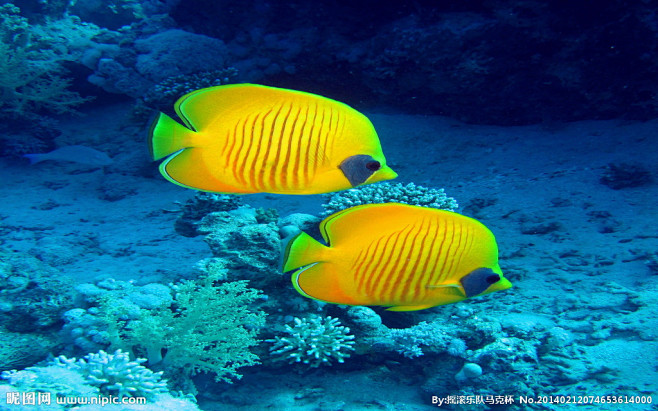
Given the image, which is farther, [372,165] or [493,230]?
[493,230]

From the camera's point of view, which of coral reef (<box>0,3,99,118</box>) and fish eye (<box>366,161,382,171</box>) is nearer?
fish eye (<box>366,161,382,171</box>)

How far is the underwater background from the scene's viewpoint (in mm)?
2982

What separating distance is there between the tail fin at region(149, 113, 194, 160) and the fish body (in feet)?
23.6

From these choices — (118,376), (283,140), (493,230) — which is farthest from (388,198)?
(283,140)

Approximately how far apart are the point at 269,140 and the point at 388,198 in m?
3.56

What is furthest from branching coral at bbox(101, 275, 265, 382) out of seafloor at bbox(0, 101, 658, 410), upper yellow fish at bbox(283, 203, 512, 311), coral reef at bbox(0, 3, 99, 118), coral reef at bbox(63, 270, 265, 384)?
coral reef at bbox(0, 3, 99, 118)

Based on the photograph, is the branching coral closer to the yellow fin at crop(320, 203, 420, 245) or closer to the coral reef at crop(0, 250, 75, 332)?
the coral reef at crop(0, 250, 75, 332)

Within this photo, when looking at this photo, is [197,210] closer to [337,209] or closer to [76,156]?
[337,209]

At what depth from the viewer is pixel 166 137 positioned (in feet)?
4.56

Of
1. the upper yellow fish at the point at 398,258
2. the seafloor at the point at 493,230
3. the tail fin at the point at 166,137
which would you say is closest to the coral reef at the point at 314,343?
the seafloor at the point at 493,230

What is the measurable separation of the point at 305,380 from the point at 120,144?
24.0 feet

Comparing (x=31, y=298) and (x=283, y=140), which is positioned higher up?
(x=283, y=140)

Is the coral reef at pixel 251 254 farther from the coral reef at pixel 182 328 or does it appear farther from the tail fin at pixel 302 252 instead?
the tail fin at pixel 302 252

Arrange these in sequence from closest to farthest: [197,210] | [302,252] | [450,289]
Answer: [302,252] < [450,289] < [197,210]
